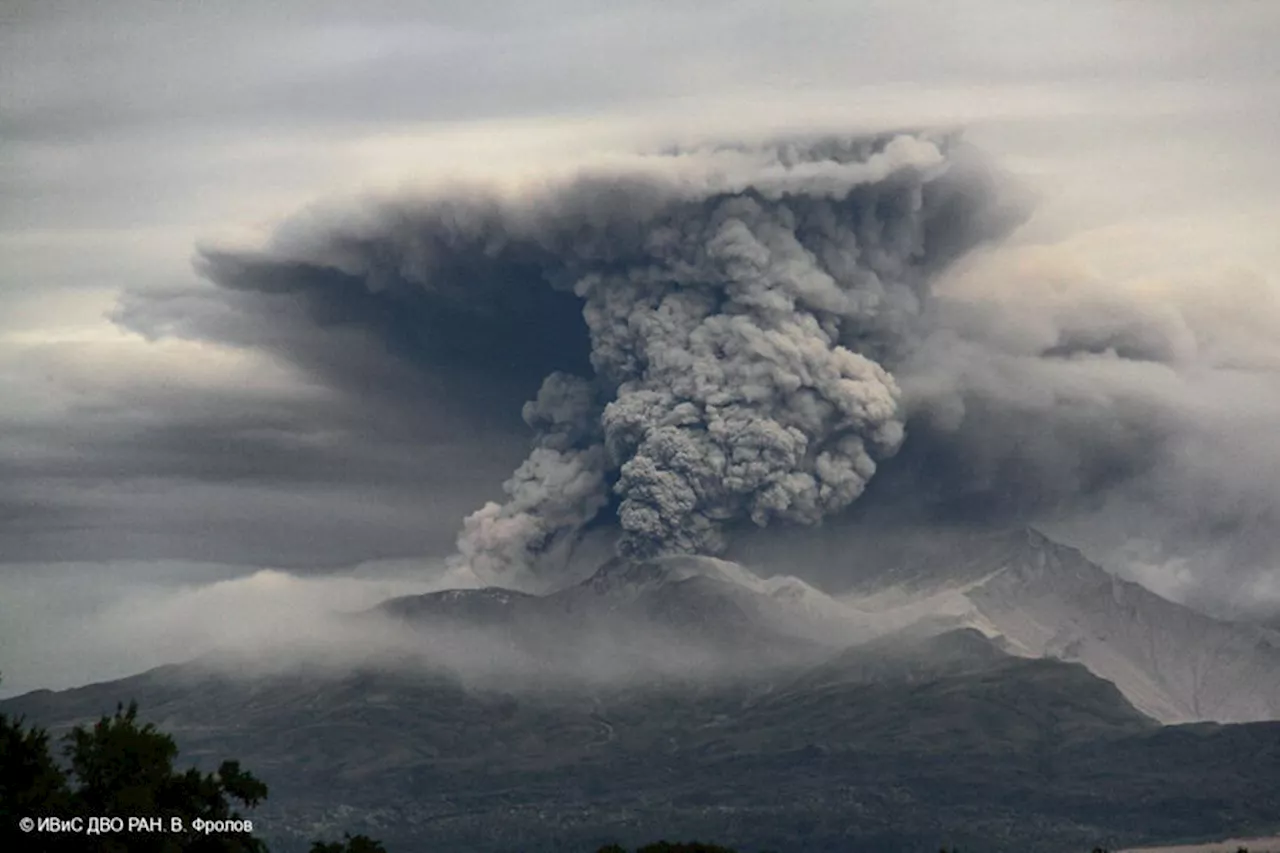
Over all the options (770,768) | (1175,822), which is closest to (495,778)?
(770,768)

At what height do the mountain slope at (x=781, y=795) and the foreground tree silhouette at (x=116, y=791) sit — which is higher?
the mountain slope at (x=781, y=795)

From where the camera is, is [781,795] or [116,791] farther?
[781,795]

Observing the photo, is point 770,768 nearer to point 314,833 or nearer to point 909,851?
point 909,851

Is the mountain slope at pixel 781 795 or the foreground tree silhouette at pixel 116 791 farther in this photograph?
the mountain slope at pixel 781 795

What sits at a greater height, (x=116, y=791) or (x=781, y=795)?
(x=781, y=795)

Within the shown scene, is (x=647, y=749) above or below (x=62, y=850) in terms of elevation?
above

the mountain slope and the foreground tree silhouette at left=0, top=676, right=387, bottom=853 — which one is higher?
the mountain slope

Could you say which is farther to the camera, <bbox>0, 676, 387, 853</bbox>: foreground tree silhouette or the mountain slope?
the mountain slope

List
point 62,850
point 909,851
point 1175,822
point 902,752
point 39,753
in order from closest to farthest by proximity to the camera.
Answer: point 62,850, point 39,753, point 909,851, point 1175,822, point 902,752
